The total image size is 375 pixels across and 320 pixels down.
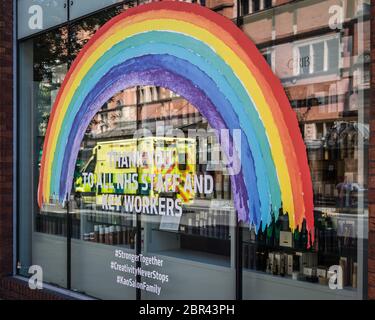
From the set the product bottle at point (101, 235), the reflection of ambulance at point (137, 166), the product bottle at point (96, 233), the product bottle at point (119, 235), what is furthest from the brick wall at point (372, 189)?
the product bottle at point (96, 233)

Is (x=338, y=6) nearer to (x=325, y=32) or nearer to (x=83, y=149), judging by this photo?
(x=325, y=32)

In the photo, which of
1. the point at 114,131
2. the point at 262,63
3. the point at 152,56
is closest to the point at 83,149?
the point at 114,131

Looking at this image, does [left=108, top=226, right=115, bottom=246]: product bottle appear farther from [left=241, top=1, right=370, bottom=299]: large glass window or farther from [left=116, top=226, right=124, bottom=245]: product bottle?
[left=241, top=1, right=370, bottom=299]: large glass window

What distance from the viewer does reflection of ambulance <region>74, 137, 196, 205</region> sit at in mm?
5496

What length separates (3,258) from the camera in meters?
7.38

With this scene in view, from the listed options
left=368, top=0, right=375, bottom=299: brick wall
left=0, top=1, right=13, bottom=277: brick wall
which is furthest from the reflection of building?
left=0, top=1, right=13, bottom=277: brick wall

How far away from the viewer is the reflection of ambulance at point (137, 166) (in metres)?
5.50

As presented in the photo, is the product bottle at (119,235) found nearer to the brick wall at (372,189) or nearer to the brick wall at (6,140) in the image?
the brick wall at (6,140)

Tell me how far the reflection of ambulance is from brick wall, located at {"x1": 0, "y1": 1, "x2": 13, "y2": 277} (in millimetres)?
1249

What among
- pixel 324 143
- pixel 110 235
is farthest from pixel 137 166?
pixel 324 143

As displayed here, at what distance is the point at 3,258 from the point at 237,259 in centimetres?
385

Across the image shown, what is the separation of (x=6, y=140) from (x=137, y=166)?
2459mm

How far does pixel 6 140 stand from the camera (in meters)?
7.37

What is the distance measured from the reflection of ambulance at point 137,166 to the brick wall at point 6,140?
125 cm
